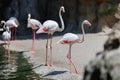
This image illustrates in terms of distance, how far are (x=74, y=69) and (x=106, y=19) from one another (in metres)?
7.40

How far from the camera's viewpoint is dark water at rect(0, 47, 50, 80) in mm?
8803

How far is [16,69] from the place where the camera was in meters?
9.94

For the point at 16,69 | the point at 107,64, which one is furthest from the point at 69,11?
the point at 107,64

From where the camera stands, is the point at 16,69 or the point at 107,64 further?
the point at 16,69

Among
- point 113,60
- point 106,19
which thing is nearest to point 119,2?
point 106,19

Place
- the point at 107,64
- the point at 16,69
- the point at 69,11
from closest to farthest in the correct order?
1. the point at 107,64
2. the point at 16,69
3. the point at 69,11

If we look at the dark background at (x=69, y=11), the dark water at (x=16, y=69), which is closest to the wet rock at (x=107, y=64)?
the dark water at (x=16, y=69)

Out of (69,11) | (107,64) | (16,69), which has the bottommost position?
(16,69)

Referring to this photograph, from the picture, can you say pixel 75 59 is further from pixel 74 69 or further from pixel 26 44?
pixel 26 44

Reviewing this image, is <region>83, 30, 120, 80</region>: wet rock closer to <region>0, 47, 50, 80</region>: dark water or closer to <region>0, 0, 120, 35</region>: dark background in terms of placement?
<region>0, 47, 50, 80</region>: dark water

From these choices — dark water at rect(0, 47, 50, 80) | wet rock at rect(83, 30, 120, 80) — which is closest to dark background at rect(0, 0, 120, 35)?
dark water at rect(0, 47, 50, 80)

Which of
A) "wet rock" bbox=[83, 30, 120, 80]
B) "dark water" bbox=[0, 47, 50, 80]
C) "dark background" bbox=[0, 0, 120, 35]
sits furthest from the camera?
"dark background" bbox=[0, 0, 120, 35]

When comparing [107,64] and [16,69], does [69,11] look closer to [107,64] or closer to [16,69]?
[16,69]

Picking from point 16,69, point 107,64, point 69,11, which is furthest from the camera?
point 69,11
